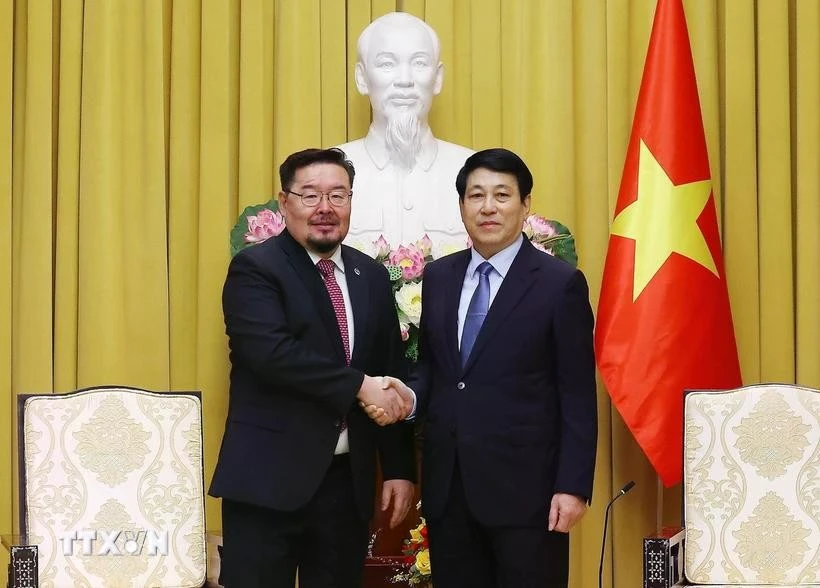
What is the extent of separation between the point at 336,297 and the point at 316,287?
73mm

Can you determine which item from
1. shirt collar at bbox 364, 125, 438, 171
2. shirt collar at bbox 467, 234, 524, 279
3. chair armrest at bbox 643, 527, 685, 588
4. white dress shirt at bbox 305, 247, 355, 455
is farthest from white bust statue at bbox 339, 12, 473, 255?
chair armrest at bbox 643, 527, 685, 588

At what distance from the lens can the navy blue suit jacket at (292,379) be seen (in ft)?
9.44

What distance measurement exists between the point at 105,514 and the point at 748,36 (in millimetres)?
2841

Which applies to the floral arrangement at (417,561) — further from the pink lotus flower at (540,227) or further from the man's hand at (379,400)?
the pink lotus flower at (540,227)

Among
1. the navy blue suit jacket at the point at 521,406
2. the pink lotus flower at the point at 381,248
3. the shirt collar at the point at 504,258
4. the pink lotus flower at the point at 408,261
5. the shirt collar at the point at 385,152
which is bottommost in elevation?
the navy blue suit jacket at the point at 521,406

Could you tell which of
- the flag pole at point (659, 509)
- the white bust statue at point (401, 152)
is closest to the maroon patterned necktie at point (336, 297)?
the white bust statue at point (401, 152)

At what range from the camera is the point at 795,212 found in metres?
4.31

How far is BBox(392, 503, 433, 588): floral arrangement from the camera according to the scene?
356 cm

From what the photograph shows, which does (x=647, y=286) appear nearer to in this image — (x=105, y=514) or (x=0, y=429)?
(x=105, y=514)

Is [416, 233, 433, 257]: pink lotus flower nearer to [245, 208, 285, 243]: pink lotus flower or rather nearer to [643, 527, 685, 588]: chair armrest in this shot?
[245, 208, 285, 243]: pink lotus flower

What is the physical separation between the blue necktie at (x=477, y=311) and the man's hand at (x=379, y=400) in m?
0.20

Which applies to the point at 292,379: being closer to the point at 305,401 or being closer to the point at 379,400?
the point at 305,401

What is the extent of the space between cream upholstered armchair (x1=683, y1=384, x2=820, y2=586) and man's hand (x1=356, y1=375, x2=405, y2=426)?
0.84 meters

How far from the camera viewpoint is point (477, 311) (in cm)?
298
